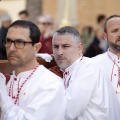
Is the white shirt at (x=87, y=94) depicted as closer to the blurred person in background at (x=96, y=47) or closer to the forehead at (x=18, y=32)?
the forehead at (x=18, y=32)

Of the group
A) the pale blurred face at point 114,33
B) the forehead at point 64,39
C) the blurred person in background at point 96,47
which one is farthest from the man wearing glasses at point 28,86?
the blurred person in background at point 96,47

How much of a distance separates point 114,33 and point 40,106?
2086mm

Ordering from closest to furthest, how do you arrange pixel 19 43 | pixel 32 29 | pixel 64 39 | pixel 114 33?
pixel 19 43 → pixel 32 29 → pixel 64 39 → pixel 114 33

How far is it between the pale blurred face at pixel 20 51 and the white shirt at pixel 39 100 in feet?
0.39

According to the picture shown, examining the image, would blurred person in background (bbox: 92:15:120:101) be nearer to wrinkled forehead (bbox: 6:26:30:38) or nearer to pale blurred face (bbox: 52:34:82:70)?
pale blurred face (bbox: 52:34:82:70)

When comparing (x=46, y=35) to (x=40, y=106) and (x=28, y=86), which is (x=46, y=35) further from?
(x=40, y=106)

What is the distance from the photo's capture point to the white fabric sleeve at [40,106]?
4.47m

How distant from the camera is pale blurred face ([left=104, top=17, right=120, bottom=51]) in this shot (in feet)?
20.6

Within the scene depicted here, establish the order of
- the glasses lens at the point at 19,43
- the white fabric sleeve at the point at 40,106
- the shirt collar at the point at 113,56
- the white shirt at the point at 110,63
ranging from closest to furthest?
1. the white fabric sleeve at the point at 40,106
2. the glasses lens at the point at 19,43
3. the white shirt at the point at 110,63
4. the shirt collar at the point at 113,56

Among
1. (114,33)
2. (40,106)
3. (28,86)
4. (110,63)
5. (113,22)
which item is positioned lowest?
(110,63)

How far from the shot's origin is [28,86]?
15.3ft

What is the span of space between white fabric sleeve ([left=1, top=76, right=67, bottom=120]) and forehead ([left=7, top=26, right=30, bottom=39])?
0.43 metres

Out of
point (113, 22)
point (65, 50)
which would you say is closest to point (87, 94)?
point (65, 50)

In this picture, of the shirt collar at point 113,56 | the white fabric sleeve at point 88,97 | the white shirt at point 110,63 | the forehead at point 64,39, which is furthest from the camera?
the shirt collar at point 113,56
